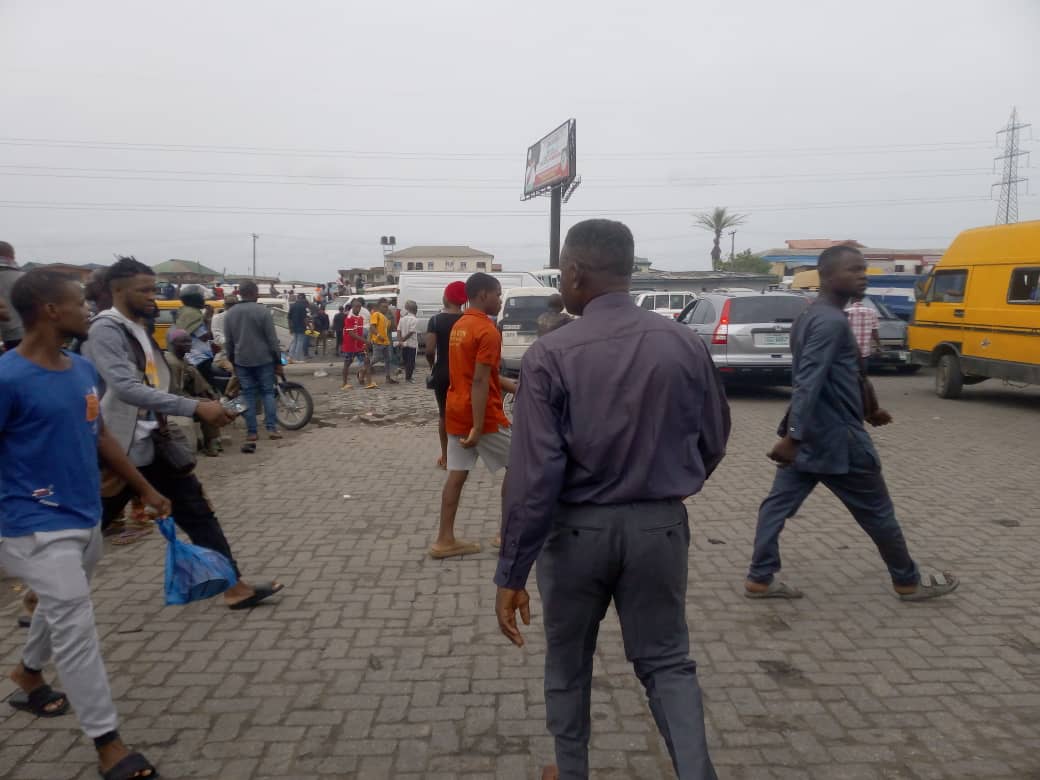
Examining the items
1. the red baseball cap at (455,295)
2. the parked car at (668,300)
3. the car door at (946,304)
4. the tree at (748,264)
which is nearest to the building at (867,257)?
the tree at (748,264)

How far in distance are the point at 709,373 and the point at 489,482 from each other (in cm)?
526

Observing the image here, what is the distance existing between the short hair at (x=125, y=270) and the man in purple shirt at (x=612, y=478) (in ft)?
7.91

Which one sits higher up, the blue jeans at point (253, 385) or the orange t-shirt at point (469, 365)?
the orange t-shirt at point (469, 365)

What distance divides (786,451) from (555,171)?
39877 millimetres

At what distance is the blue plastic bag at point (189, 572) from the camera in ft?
12.4

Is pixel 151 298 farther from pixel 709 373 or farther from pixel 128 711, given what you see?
pixel 709 373

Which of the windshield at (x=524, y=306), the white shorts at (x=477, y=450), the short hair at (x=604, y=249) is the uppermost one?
the short hair at (x=604, y=249)

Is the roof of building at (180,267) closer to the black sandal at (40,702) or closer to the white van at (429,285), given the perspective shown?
the white van at (429,285)

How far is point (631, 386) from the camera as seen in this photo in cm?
238

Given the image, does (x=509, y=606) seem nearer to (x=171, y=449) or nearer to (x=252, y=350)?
(x=171, y=449)

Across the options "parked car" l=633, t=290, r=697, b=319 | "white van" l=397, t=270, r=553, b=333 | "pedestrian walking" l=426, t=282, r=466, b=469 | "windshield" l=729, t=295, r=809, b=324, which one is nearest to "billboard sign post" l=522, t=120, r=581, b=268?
"parked car" l=633, t=290, r=697, b=319

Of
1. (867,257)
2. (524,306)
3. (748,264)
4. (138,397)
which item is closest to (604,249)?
(138,397)

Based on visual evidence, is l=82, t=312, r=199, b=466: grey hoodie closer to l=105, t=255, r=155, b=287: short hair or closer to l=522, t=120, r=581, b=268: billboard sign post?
l=105, t=255, r=155, b=287: short hair

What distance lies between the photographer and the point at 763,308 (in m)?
13.2
